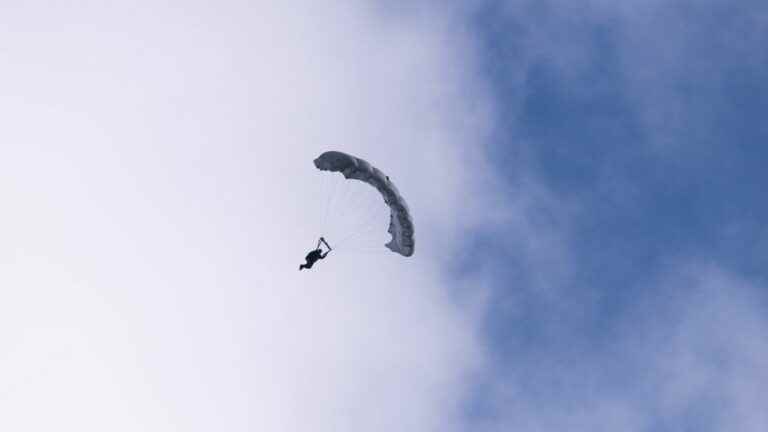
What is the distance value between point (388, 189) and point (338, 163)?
334cm

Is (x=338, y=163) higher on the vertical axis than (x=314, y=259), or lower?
higher

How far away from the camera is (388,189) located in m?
43.5

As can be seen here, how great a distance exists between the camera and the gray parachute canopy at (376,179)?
141ft

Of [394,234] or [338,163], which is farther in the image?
[394,234]

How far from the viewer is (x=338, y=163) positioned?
43.1 metres

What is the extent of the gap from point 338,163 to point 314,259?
239 inches

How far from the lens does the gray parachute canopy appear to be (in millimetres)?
43031

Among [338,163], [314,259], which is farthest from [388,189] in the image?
[314,259]

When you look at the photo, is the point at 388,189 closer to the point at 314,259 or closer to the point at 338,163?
the point at 338,163

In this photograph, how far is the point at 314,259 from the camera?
1747 inches

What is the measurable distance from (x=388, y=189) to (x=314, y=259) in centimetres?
621

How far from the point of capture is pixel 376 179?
4350 centimetres

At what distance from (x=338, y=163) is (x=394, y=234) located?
6220 mm

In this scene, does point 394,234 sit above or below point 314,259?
above
